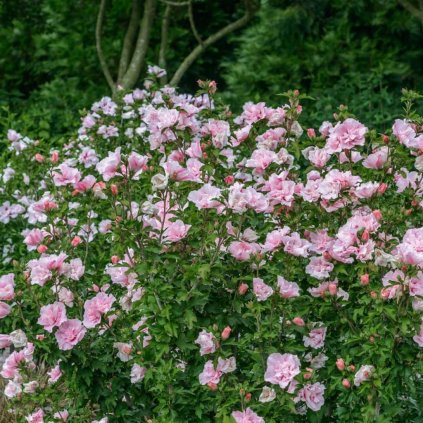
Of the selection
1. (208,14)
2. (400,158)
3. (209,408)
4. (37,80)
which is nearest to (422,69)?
(208,14)

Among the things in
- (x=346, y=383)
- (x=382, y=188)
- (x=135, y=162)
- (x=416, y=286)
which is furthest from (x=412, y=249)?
(x=135, y=162)

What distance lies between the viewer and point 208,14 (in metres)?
10.6

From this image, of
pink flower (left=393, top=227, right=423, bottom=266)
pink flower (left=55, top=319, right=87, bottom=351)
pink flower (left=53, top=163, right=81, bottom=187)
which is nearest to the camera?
pink flower (left=393, top=227, right=423, bottom=266)

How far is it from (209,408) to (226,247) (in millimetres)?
564

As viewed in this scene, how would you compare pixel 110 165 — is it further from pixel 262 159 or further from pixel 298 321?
pixel 298 321

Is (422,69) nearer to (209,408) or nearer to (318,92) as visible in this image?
(318,92)

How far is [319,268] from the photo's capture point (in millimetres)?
2826

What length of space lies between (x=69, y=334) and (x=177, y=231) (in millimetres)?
540

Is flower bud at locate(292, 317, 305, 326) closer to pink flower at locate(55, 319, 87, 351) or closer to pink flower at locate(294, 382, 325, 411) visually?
pink flower at locate(294, 382, 325, 411)

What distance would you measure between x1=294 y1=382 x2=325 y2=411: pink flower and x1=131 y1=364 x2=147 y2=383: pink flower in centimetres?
58

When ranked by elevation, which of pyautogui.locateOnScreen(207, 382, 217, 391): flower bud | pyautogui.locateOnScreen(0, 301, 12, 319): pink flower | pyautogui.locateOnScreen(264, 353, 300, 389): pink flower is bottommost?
pyautogui.locateOnScreen(207, 382, 217, 391): flower bud

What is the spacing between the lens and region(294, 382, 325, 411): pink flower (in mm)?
2752

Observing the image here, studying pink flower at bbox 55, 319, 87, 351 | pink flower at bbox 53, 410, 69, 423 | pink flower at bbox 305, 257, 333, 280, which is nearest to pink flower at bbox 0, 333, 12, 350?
pink flower at bbox 55, 319, 87, 351

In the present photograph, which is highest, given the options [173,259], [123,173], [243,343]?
[123,173]
